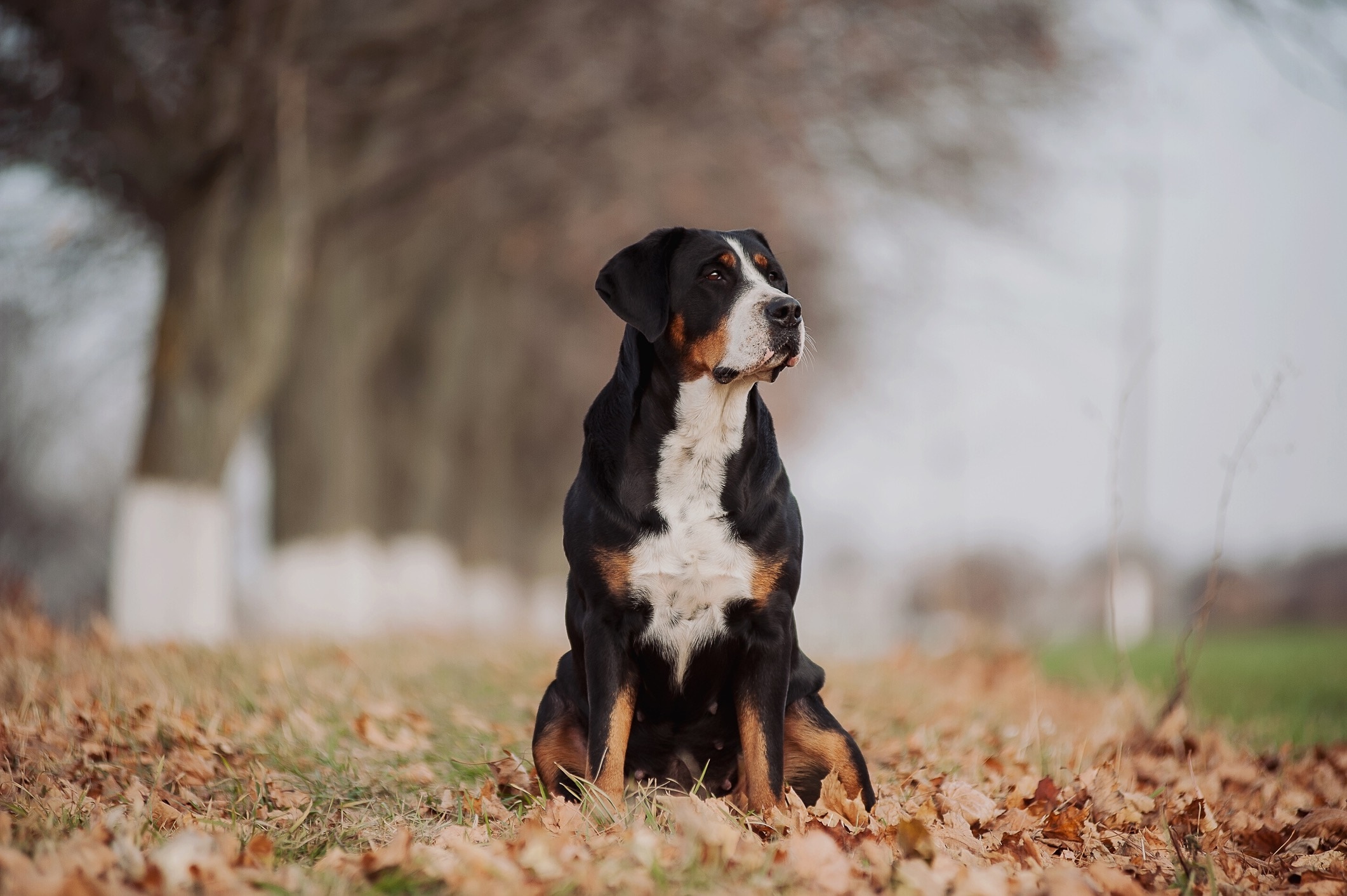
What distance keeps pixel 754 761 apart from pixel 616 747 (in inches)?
17.7

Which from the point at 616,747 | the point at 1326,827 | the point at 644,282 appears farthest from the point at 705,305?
the point at 1326,827

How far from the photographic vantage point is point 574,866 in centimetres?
279

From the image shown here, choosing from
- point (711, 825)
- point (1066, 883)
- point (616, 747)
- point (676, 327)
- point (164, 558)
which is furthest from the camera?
point (164, 558)

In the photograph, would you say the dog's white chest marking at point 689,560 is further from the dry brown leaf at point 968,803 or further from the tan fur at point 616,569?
the dry brown leaf at point 968,803

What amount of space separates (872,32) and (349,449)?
7534 mm

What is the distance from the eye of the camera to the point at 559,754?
151 inches

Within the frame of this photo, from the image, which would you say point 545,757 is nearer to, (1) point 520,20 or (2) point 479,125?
(1) point 520,20

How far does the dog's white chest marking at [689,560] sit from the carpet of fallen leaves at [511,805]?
1.72 feet

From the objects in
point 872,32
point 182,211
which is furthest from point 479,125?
point 872,32

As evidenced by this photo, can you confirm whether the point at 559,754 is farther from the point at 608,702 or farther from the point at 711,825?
the point at 711,825

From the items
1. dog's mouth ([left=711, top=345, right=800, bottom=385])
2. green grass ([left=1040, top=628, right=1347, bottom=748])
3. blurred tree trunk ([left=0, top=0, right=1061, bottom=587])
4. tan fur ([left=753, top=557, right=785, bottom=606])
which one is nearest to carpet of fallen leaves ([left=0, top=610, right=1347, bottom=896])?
tan fur ([left=753, top=557, right=785, bottom=606])

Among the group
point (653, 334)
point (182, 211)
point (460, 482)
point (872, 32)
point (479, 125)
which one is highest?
point (872, 32)

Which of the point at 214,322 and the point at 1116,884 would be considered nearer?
the point at 1116,884

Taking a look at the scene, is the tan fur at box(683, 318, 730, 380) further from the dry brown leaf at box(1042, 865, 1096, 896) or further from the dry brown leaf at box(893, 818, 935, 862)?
the dry brown leaf at box(1042, 865, 1096, 896)
